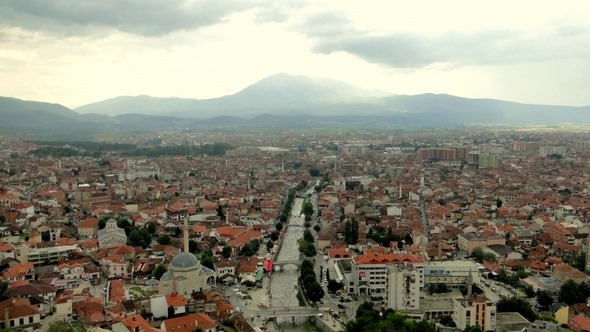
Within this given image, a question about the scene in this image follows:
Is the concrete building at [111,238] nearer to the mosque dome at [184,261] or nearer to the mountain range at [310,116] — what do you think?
the mosque dome at [184,261]

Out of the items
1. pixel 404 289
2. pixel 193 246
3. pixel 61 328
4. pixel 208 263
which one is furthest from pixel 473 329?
pixel 193 246

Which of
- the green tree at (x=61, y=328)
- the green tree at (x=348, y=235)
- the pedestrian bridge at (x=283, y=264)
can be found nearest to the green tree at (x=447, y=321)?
the pedestrian bridge at (x=283, y=264)

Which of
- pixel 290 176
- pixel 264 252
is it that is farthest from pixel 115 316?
pixel 290 176

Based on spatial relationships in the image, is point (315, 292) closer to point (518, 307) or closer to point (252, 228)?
point (518, 307)

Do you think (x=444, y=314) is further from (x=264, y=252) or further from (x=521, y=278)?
(x=264, y=252)

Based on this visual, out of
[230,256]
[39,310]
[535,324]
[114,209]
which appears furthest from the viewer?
[114,209]

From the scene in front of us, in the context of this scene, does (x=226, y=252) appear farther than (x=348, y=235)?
No

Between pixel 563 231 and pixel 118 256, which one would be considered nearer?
pixel 118 256

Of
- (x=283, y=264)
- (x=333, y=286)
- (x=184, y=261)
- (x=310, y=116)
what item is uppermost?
(x=310, y=116)
